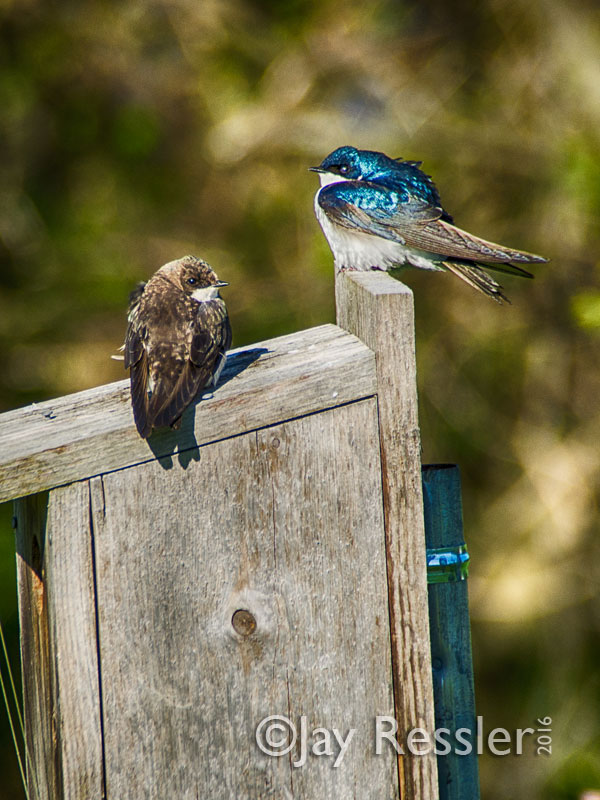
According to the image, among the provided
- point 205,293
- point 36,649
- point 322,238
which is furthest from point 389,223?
point 36,649

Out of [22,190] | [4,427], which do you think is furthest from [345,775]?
[22,190]

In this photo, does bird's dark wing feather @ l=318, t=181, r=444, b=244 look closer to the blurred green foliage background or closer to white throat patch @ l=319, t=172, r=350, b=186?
white throat patch @ l=319, t=172, r=350, b=186

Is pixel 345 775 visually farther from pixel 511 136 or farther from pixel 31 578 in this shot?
pixel 511 136

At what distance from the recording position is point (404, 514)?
1902mm

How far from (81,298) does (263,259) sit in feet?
3.55

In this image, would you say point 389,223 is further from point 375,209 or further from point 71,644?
point 71,644

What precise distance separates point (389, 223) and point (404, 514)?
6.34ft

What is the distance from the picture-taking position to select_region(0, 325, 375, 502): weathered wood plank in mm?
1712

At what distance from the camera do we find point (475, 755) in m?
2.19

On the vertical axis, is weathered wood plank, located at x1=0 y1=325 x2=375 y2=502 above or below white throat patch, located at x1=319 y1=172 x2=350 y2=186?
below

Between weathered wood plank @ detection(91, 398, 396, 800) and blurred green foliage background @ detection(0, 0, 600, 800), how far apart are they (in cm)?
307

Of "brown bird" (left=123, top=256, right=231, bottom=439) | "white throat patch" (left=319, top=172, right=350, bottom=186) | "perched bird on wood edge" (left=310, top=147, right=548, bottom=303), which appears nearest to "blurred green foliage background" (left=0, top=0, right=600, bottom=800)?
"white throat patch" (left=319, top=172, right=350, bottom=186)

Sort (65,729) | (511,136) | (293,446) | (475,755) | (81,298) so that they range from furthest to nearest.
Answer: (81,298), (511,136), (475,755), (293,446), (65,729)

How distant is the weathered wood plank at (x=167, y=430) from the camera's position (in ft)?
5.62
